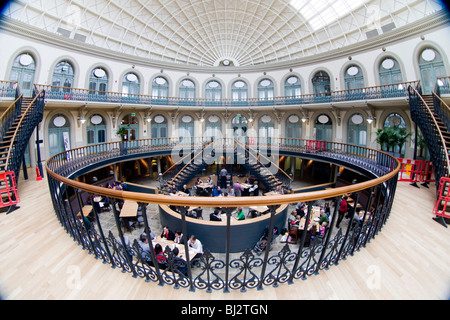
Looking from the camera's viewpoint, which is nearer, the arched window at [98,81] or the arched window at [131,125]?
the arched window at [98,81]

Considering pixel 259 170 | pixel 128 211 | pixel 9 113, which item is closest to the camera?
pixel 9 113

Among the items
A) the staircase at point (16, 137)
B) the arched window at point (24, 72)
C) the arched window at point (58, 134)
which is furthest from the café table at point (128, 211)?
the arched window at point (24, 72)

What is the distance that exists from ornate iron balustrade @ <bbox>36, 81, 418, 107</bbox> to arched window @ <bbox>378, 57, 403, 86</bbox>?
466mm

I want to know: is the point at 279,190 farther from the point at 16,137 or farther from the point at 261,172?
the point at 16,137

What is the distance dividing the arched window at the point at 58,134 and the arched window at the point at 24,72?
2.20m

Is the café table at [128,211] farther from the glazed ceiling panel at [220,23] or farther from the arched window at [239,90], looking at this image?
the arched window at [239,90]

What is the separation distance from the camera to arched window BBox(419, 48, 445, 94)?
12.6m

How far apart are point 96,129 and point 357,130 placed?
21.2 meters

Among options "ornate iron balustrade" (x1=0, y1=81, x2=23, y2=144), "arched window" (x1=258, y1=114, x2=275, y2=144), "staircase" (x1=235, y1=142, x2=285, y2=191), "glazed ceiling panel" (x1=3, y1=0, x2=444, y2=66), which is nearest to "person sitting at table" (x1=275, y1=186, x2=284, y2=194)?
"staircase" (x1=235, y1=142, x2=285, y2=191)

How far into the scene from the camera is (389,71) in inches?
585

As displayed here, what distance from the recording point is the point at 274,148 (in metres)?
18.3

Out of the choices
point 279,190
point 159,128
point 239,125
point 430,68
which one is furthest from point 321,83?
point 159,128

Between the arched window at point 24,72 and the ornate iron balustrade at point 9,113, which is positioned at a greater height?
the arched window at point 24,72

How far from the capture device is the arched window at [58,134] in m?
15.0
